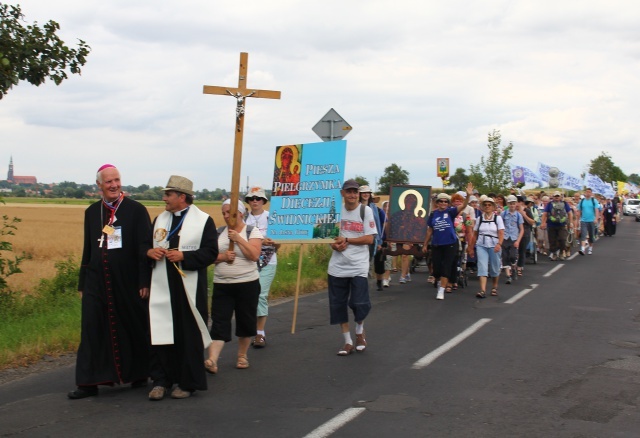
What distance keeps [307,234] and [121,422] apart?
4.11 meters

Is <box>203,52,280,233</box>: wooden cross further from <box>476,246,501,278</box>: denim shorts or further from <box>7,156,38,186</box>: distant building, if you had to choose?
<box>7,156,38,186</box>: distant building

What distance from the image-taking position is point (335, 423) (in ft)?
20.2

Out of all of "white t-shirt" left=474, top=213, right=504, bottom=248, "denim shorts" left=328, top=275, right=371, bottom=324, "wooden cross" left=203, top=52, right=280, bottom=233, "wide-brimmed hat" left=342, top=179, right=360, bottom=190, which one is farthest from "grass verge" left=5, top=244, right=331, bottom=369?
"wide-brimmed hat" left=342, top=179, right=360, bottom=190

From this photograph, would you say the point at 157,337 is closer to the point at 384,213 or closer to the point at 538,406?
the point at 538,406

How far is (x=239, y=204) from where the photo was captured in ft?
26.4

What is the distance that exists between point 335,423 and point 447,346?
3.42 m

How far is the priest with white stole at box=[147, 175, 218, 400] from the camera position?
6.96 m

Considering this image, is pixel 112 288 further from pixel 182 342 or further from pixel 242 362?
pixel 242 362

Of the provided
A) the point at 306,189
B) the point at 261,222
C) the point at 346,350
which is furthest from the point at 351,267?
the point at 306,189

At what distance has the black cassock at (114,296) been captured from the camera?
7.01 metres

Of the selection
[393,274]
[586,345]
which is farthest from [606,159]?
[586,345]

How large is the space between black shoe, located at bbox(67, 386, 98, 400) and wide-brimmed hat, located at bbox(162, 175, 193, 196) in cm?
188

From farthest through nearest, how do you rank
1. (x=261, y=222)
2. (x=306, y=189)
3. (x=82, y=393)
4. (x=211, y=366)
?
(x=306, y=189) → (x=261, y=222) → (x=211, y=366) → (x=82, y=393)

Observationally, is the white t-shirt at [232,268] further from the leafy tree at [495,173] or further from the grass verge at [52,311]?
the leafy tree at [495,173]
